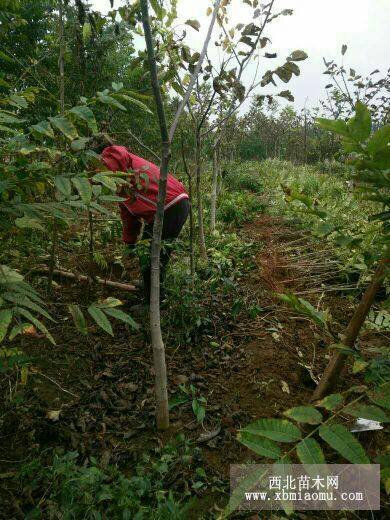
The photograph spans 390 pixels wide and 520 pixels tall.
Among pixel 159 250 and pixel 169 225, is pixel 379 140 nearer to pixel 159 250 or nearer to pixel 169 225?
pixel 159 250

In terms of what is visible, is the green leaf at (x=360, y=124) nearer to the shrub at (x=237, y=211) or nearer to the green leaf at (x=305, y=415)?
the green leaf at (x=305, y=415)

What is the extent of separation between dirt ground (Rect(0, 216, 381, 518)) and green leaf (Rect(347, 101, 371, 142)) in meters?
1.53

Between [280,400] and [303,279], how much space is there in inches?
65.7

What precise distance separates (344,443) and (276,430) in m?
0.15

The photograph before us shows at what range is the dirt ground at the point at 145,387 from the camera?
178cm

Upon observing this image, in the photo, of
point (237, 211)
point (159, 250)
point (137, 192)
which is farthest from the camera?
point (237, 211)

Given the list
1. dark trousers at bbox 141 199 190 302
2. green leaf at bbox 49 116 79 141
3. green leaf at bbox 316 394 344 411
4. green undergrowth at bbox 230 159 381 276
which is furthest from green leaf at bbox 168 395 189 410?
green leaf at bbox 49 116 79 141

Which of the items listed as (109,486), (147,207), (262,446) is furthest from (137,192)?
(262,446)

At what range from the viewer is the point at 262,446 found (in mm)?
801

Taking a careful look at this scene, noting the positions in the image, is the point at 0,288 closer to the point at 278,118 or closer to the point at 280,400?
the point at 280,400

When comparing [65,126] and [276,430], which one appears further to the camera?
[65,126]

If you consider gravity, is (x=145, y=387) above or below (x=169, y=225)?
below

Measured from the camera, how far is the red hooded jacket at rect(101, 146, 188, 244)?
253 cm

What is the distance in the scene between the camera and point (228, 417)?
197 cm
